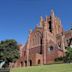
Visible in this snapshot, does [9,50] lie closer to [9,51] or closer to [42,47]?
[9,51]

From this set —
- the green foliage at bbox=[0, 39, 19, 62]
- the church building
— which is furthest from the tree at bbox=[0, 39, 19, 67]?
the church building

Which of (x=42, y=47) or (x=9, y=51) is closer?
(x=9, y=51)

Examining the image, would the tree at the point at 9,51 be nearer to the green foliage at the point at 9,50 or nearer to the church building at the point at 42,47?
the green foliage at the point at 9,50

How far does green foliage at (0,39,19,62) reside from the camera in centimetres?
7504

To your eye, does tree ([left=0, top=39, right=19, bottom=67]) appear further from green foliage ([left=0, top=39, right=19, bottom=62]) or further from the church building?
the church building

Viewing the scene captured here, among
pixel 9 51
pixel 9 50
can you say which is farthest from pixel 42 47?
pixel 9 51

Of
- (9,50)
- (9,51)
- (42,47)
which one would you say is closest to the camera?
(9,51)

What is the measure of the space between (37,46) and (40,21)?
2116 cm

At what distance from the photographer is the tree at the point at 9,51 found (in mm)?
75012

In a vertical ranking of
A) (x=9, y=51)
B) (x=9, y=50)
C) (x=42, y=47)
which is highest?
(x=42, y=47)

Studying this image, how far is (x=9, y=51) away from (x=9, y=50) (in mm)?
590

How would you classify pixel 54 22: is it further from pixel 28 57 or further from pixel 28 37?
pixel 28 57

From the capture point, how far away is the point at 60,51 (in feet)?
274

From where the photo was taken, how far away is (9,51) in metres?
76.9
